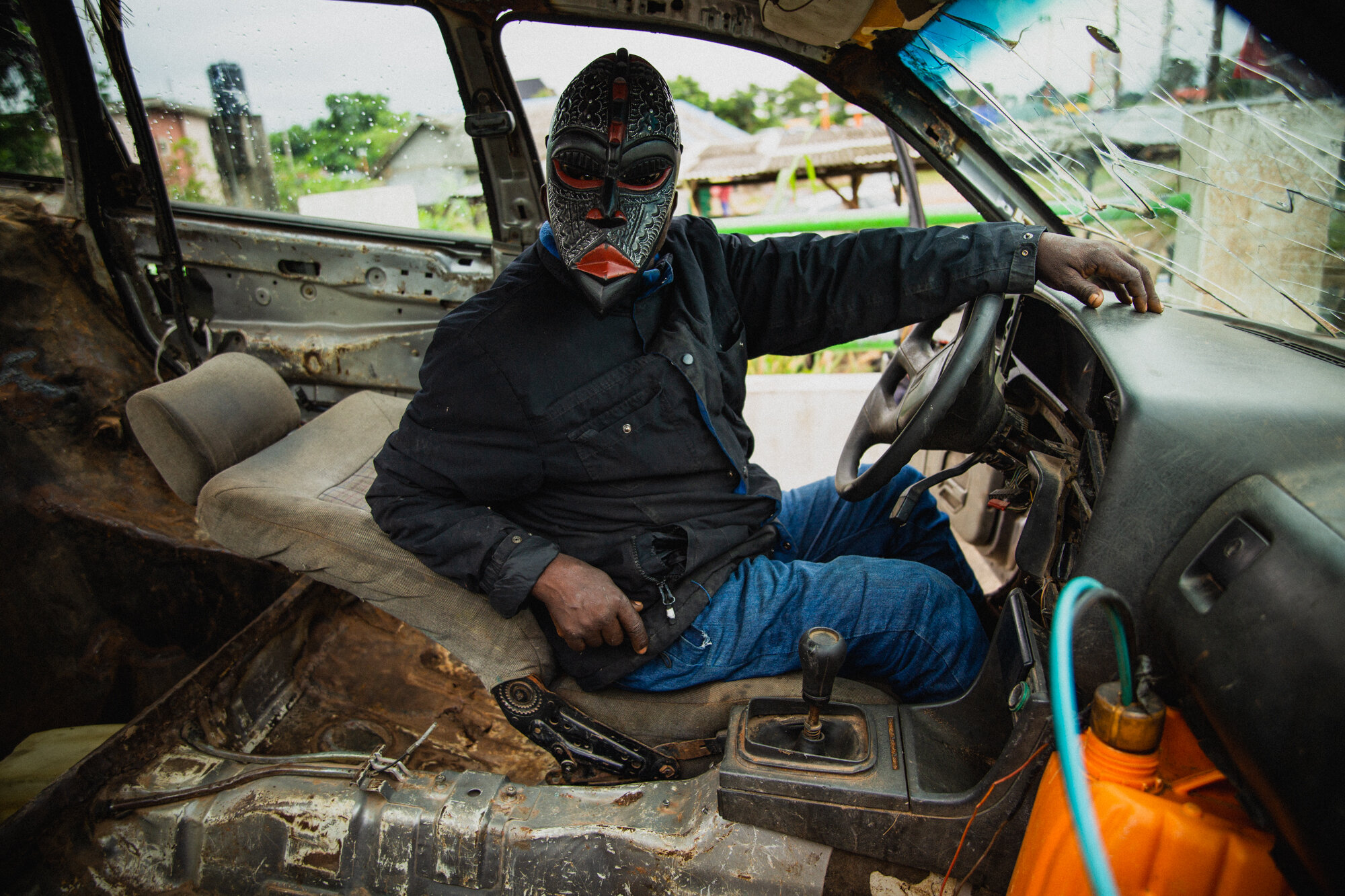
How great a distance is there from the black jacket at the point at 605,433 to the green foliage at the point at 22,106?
178 cm

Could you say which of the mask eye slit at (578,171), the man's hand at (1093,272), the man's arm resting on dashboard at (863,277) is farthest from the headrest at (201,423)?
the man's hand at (1093,272)

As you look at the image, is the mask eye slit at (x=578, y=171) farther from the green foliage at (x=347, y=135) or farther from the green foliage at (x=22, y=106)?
the green foliage at (x=22, y=106)

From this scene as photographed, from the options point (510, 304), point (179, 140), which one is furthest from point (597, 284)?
point (179, 140)

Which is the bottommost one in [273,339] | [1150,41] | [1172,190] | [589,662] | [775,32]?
[589,662]

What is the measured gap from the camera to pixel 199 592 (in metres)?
2.18

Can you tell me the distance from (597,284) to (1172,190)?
110cm

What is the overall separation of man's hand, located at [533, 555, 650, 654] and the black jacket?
1.2 inches

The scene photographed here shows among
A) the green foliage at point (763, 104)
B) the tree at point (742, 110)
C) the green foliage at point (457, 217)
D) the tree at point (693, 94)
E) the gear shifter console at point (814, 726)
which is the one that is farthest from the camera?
the tree at point (742, 110)

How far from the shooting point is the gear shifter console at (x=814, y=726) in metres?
1.17

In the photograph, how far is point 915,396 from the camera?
1.40 metres

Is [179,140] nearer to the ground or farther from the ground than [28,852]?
farther from the ground

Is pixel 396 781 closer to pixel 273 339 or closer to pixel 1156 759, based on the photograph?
pixel 1156 759

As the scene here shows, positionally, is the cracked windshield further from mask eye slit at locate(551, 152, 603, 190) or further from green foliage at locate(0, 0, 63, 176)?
mask eye slit at locate(551, 152, 603, 190)

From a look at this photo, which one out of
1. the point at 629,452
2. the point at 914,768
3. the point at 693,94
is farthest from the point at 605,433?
the point at 693,94
